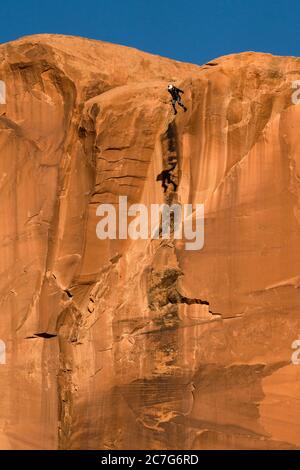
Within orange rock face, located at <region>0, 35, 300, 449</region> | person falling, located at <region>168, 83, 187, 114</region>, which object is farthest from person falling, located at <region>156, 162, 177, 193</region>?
person falling, located at <region>168, 83, 187, 114</region>

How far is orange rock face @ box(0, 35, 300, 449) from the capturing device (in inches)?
839

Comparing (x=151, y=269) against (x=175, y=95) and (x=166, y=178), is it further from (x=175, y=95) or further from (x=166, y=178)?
(x=175, y=95)

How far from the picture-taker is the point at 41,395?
23422mm

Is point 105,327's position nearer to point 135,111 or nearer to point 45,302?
point 45,302

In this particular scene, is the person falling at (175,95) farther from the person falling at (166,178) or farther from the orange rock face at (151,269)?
the person falling at (166,178)

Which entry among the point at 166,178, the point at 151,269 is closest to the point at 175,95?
the point at 166,178

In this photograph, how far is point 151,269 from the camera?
72.2 ft

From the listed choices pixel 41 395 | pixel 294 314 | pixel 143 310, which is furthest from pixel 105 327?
pixel 294 314

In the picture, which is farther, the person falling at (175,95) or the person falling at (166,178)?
the person falling at (166,178)

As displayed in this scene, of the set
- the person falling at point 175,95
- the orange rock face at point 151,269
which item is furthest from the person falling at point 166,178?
the person falling at point 175,95

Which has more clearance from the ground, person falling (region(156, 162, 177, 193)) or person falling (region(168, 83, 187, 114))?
person falling (region(168, 83, 187, 114))

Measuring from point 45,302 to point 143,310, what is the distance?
2744mm

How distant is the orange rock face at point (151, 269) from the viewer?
21.3 m

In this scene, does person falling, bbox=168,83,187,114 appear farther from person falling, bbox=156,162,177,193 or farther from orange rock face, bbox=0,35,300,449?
person falling, bbox=156,162,177,193
